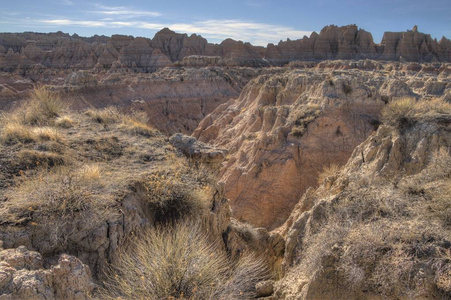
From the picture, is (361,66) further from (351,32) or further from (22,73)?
(22,73)

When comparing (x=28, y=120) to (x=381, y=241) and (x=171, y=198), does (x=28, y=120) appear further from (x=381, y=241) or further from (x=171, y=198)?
(x=381, y=241)

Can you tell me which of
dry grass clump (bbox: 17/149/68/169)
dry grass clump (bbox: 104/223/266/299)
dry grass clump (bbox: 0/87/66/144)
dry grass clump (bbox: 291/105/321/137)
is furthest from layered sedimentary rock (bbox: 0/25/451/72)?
dry grass clump (bbox: 104/223/266/299)

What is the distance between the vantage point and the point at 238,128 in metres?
20.0

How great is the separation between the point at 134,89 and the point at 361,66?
33.0m

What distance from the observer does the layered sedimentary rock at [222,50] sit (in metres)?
65.0

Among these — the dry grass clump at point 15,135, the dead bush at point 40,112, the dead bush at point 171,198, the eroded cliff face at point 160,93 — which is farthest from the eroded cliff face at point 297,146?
the eroded cliff face at point 160,93

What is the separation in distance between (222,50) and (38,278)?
78.8 metres

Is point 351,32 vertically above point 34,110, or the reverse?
point 351,32

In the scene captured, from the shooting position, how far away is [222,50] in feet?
255

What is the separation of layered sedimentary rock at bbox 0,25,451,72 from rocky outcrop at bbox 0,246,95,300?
5849cm

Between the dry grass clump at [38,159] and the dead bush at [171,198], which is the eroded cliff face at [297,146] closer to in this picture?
the dead bush at [171,198]

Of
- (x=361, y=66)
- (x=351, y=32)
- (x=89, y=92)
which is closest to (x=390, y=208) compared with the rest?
(x=89, y=92)

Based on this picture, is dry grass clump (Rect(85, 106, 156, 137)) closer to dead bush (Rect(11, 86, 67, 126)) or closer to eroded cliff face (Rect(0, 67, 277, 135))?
dead bush (Rect(11, 86, 67, 126))

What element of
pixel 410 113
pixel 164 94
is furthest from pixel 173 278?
pixel 164 94
